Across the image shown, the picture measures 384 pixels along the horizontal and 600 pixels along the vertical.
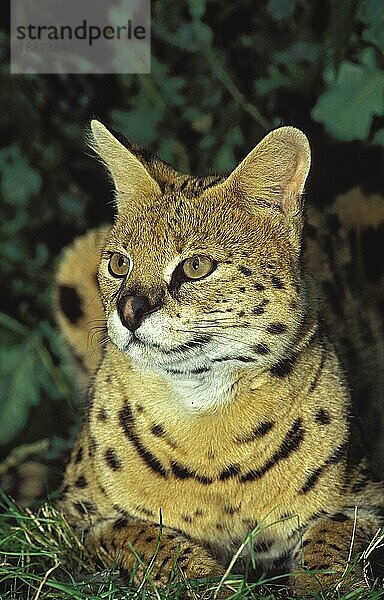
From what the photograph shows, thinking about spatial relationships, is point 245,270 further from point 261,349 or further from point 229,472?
point 229,472

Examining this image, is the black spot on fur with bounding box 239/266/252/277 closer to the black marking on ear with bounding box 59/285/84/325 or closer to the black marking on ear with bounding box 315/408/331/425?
the black marking on ear with bounding box 315/408/331/425

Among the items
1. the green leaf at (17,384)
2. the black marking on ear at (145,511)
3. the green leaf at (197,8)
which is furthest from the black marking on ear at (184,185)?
the green leaf at (17,384)

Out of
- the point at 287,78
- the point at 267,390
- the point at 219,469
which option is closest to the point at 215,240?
the point at 267,390

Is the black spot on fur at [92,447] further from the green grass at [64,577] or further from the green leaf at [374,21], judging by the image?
the green leaf at [374,21]

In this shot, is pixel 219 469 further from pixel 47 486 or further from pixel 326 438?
pixel 47 486

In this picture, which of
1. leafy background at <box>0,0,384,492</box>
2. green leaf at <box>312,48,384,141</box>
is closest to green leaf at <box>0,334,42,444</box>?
leafy background at <box>0,0,384,492</box>

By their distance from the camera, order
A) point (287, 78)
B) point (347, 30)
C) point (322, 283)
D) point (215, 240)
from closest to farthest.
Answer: point (215, 240), point (347, 30), point (322, 283), point (287, 78)

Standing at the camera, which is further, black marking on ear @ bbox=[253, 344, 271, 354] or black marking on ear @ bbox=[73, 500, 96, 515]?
black marking on ear @ bbox=[73, 500, 96, 515]
